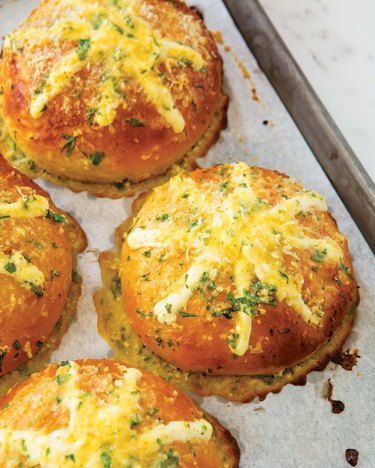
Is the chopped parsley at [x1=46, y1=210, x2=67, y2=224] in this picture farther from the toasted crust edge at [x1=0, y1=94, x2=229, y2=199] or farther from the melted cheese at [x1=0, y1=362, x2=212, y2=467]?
the melted cheese at [x1=0, y1=362, x2=212, y2=467]

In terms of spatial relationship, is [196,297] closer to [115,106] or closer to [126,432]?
[126,432]

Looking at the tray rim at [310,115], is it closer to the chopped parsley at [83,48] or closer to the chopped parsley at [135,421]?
the chopped parsley at [83,48]

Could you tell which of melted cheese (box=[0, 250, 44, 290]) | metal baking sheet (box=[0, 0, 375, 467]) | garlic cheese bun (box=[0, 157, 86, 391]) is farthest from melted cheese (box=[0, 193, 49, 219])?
metal baking sheet (box=[0, 0, 375, 467])

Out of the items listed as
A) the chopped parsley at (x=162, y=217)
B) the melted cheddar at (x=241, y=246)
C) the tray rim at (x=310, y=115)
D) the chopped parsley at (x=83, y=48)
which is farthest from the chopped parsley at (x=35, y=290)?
the tray rim at (x=310, y=115)

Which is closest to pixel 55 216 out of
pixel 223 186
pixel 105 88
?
pixel 105 88

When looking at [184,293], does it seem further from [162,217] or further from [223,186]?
[223,186]

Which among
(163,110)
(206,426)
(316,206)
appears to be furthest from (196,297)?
(163,110)
